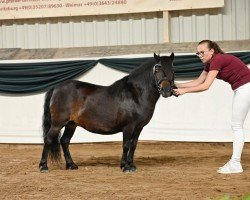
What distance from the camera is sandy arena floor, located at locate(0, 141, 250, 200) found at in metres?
6.92

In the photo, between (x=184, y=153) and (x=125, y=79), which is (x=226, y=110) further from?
(x=125, y=79)

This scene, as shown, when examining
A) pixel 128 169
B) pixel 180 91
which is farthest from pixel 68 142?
pixel 180 91

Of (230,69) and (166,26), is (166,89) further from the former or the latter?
(166,26)

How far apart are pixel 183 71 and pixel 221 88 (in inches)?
31.5

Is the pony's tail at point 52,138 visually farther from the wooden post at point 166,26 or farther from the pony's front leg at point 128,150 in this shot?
the wooden post at point 166,26

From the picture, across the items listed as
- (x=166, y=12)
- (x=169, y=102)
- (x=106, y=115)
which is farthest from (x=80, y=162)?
(x=166, y=12)

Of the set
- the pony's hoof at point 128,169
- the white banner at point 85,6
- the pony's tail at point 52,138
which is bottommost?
the pony's hoof at point 128,169

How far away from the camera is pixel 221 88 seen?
11.9 metres

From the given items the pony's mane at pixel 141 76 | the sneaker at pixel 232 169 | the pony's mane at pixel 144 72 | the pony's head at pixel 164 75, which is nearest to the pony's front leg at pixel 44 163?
the pony's mane at pixel 141 76

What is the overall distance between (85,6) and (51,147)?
17.7 ft

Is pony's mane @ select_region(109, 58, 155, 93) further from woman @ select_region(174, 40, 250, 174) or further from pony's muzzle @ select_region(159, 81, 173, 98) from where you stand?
woman @ select_region(174, 40, 250, 174)

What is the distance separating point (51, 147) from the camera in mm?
9094

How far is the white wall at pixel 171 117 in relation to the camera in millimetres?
11906

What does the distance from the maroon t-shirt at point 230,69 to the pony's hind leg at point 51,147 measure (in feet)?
8.13
